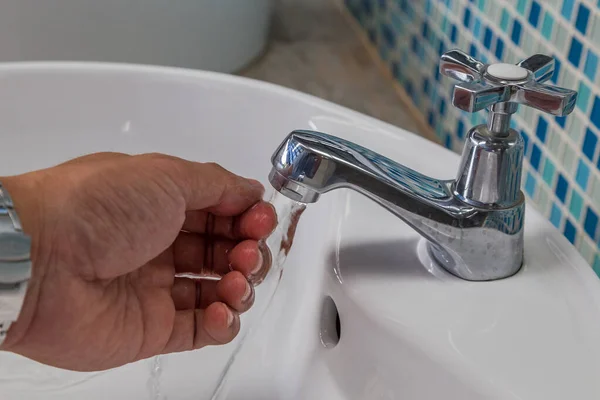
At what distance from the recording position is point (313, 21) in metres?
0.92

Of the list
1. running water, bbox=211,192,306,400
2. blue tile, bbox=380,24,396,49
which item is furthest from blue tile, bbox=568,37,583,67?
blue tile, bbox=380,24,396,49

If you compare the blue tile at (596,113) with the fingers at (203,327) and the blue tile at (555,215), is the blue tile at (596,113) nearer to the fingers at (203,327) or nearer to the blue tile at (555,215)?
the blue tile at (555,215)

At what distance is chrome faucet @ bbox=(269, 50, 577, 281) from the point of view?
0.38m

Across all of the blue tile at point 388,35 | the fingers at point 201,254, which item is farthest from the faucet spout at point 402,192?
the blue tile at point 388,35

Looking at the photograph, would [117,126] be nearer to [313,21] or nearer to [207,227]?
[207,227]

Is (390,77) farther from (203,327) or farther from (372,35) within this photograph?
(203,327)

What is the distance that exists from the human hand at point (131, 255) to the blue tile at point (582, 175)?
21 centimetres

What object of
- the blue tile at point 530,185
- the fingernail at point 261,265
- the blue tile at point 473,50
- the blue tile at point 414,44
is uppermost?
the blue tile at point 473,50

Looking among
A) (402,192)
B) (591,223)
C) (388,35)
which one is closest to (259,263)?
(402,192)

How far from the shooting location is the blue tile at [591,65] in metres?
0.47

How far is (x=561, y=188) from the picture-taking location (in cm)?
52

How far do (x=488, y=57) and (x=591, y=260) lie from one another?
20cm

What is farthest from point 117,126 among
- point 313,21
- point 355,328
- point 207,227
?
point 313,21

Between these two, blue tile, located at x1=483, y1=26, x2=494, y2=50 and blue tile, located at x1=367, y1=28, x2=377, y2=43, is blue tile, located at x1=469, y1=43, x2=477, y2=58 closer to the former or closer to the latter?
blue tile, located at x1=483, y1=26, x2=494, y2=50
